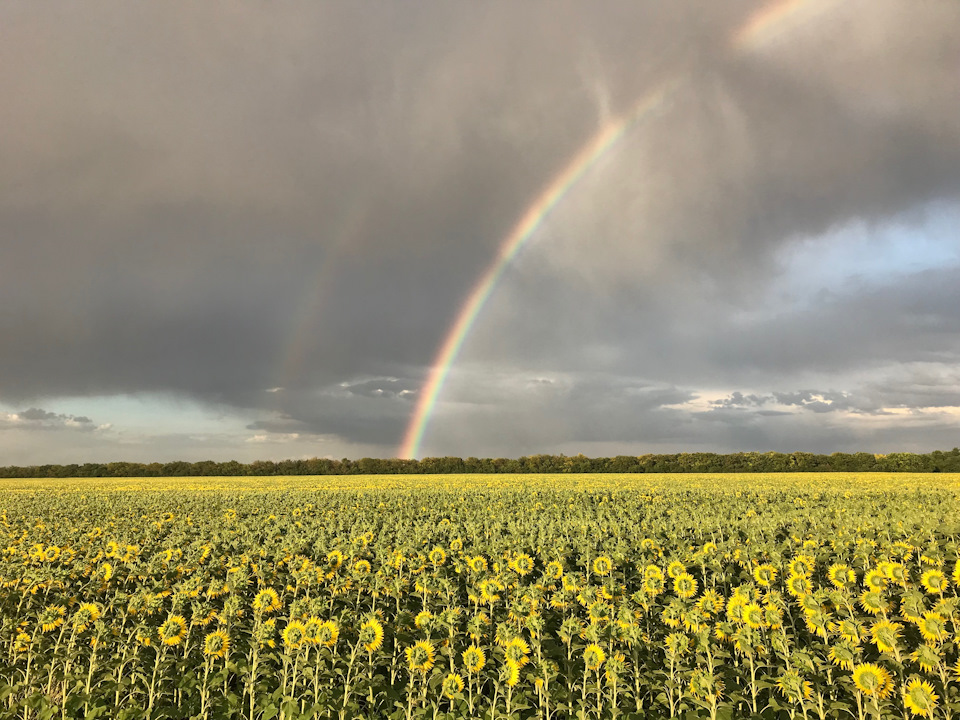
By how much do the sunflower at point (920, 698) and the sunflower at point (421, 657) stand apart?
536 centimetres

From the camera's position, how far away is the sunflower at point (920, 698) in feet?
17.9

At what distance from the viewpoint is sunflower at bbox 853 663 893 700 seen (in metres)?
5.85

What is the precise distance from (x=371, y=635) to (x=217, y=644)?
216 centimetres

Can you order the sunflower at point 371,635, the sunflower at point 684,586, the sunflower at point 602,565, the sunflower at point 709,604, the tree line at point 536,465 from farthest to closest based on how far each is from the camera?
the tree line at point 536,465 < the sunflower at point 602,565 < the sunflower at point 684,586 < the sunflower at point 709,604 < the sunflower at point 371,635

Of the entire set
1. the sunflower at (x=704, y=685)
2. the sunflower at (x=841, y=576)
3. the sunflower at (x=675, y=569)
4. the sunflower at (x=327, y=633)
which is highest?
the sunflower at (x=841, y=576)

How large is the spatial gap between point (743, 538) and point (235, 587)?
1349 cm

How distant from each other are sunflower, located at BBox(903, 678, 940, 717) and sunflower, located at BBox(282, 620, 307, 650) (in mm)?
7190

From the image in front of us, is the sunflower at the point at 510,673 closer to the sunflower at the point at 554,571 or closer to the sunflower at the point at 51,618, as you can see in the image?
the sunflower at the point at 554,571

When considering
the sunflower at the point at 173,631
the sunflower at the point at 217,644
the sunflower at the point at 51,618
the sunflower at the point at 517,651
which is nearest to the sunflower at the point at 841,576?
the sunflower at the point at 517,651

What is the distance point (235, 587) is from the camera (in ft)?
31.9

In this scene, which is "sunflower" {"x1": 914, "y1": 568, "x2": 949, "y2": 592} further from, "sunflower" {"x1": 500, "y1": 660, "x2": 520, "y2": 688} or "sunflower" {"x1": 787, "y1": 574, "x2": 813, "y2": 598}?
"sunflower" {"x1": 500, "y1": 660, "x2": 520, "y2": 688}

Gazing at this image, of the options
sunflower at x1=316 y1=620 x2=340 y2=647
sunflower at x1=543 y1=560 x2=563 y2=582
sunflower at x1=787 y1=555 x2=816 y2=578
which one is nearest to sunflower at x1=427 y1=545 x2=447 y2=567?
sunflower at x1=543 y1=560 x2=563 y2=582

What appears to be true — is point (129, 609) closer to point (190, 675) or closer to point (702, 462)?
point (190, 675)

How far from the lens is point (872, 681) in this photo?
229 inches
